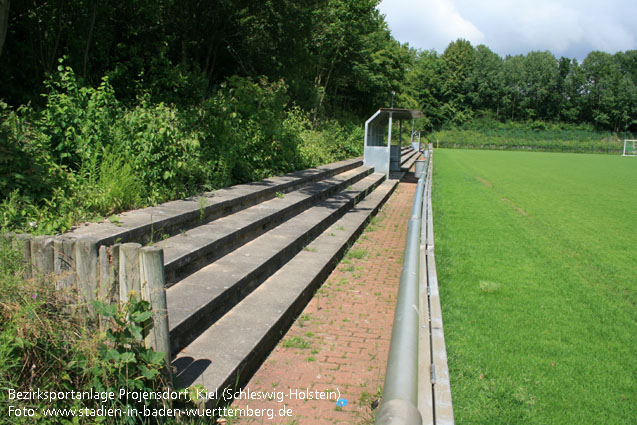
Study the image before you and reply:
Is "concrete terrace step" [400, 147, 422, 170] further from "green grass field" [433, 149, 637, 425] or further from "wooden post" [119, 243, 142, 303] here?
"wooden post" [119, 243, 142, 303]

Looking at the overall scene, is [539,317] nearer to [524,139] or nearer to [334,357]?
[334,357]

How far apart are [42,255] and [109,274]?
44cm

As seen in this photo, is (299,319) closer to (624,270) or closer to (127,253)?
(127,253)

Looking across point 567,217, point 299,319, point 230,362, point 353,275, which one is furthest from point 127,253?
point 567,217

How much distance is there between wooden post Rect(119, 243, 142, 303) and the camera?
2.66 meters

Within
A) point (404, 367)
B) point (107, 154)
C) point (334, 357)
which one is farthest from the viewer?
point (107, 154)

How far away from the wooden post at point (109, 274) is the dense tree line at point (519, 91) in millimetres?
82040

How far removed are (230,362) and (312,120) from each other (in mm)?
20700

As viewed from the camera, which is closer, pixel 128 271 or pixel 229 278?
pixel 128 271

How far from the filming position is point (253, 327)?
400 cm

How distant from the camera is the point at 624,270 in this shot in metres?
7.26

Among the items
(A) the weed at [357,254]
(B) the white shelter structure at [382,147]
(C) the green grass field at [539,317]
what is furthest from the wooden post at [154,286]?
(B) the white shelter structure at [382,147]

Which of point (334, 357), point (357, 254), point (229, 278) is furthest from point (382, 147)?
point (334, 357)

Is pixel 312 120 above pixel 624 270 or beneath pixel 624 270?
above
